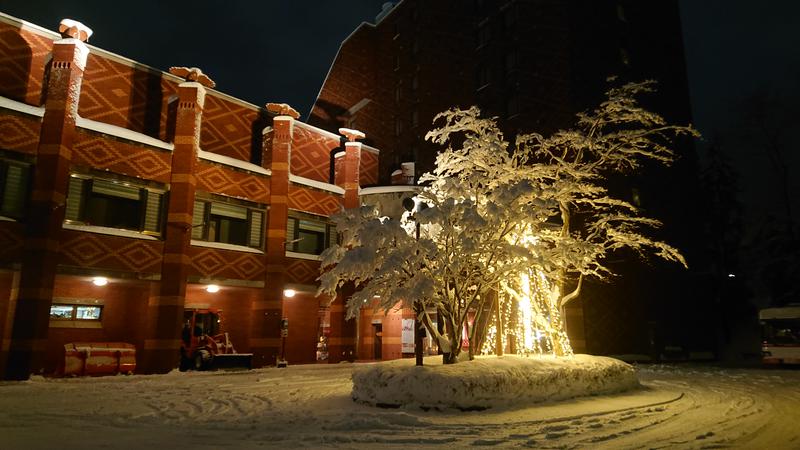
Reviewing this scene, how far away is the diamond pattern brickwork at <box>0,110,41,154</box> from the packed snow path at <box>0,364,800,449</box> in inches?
306

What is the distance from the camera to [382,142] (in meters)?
42.2

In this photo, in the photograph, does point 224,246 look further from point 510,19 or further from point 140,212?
point 510,19

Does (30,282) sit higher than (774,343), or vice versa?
(30,282)

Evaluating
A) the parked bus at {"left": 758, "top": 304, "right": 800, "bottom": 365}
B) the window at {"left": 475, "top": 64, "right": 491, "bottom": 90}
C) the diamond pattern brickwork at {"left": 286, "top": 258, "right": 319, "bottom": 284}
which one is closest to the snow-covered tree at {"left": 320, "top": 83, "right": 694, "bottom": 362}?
the diamond pattern brickwork at {"left": 286, "top": 258, "right": 319, "bottom": 284}

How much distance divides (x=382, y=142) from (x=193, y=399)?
3255 centimetres

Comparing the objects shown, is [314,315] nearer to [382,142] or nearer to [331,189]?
[331,189]

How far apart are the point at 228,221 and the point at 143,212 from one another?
377 centimetres

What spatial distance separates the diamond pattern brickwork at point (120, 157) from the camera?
1788cm

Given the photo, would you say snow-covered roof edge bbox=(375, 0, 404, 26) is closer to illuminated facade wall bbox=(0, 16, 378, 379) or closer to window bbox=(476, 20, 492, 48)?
window bbox=(476, 20, 492, 48)

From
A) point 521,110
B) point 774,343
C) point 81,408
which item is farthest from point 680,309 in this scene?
point 81,408

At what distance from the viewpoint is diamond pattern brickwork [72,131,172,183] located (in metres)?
17.9

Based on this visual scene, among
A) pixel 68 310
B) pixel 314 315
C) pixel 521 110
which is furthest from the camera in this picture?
pixel 521 110

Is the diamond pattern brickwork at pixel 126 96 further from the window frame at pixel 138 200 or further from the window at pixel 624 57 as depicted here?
the window at pixel 624 57

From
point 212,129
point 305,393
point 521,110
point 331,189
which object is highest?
point 521,110
